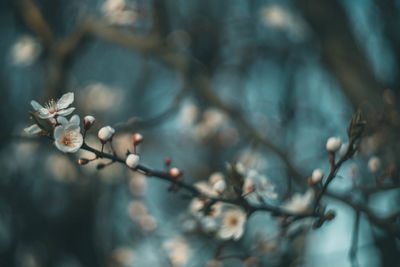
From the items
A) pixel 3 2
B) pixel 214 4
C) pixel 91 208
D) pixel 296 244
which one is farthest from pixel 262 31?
pixel 3 2

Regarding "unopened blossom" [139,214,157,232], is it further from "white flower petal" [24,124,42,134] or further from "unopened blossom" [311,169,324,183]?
"white flower petal" [24,124,42,134]

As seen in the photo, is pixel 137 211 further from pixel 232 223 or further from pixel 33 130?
pixel 33 130

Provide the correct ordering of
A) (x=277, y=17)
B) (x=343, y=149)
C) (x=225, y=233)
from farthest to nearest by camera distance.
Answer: (x=277, y=17) → (x=225, y=233) → (x=343, y=149)

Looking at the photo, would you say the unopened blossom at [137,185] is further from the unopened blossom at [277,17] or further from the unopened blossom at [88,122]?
the unopened blossom at [277,17]

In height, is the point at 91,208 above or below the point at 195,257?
above

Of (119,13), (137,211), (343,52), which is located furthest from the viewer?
(119,13)

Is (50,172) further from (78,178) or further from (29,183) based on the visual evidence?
(78,178)

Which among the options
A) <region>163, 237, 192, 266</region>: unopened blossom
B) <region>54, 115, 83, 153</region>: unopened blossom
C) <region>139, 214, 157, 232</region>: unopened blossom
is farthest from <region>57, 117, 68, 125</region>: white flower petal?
<region>139, 214, 157, 232</region>: unopened blossom

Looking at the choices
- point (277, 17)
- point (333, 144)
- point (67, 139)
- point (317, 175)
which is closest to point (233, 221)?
point (317, 175)
